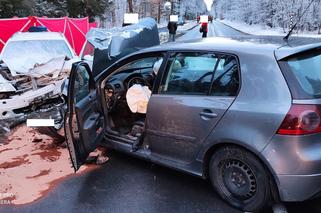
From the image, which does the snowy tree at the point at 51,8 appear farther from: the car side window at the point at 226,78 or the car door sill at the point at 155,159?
the car side window at the point at 226,78

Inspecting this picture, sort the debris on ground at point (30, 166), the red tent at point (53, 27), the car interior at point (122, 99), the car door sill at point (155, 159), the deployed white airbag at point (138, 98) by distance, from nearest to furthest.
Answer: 1. the car door sill at point (155, 159)
2. the debris on ground at point (30, 166)
3. the deployed white airbag at point (138, 98)
4. the car interior at point (122, 99)
5. the red tent at point (53, 27)

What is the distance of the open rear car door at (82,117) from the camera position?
3.99 m

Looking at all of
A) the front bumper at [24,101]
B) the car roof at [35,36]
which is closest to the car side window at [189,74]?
the front bumper at [24,101]

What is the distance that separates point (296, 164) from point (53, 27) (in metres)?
14.7

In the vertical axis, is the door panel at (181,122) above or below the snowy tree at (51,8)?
above

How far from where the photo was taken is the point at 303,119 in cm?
314

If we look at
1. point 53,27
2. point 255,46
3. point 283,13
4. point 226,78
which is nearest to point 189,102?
point 226,78

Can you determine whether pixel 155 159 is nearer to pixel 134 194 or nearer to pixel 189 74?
pixel 134 194

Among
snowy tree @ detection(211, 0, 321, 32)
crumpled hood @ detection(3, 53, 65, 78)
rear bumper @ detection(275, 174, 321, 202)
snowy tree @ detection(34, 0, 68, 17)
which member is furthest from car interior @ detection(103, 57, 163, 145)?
snowy tree @ detection(211, 0, 321, 32)

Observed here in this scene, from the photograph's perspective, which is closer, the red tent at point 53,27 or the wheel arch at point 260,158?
the wheel arch at point 260,158

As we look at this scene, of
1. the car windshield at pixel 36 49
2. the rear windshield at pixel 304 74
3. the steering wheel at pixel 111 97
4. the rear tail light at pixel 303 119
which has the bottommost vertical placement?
the car windshield at pixel 36 49

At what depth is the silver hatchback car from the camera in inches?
127

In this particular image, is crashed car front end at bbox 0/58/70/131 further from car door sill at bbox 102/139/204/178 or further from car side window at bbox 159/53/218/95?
car side window at bbox 159/53/218/95

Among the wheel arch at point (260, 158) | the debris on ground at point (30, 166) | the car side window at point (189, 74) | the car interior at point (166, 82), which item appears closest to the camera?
the wheel arch at point (260, 158)
